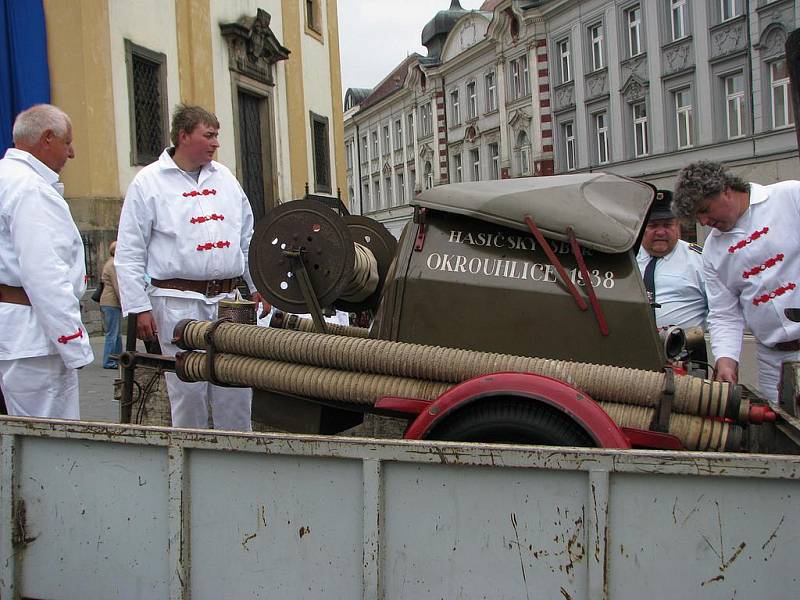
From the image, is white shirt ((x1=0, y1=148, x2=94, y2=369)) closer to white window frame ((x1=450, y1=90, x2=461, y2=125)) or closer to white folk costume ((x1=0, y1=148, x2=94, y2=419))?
white folk costume ((x1=0, y1=148, x2=94, y2=419))

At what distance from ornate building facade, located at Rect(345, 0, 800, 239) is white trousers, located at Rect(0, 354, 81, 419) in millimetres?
18523

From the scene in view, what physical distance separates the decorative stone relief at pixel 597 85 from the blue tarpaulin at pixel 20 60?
2211 centimetres

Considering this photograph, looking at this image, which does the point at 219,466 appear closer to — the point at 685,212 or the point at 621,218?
the point at 621,218

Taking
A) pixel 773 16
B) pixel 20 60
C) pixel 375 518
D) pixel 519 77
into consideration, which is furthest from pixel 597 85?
pixel 375 518

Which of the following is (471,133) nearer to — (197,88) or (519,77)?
(519,77)

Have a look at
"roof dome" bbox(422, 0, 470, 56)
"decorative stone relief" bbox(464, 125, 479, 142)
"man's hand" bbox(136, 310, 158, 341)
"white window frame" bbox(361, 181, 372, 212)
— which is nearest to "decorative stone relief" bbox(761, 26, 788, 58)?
"decorative stone relief" bbox(464, 125, 479, 142)

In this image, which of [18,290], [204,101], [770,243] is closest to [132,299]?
[18,290]

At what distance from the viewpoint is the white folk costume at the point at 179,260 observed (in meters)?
4.34

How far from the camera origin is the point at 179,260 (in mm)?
4355

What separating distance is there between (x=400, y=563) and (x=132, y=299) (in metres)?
2.44

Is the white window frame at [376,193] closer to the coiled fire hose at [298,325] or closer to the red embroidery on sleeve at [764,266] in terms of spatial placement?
A: the coiled fire hose at [298,325]

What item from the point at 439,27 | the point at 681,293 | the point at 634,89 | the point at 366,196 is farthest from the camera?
the point at 366,196

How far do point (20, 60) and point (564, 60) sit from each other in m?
25.0

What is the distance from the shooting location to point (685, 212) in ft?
12.7
